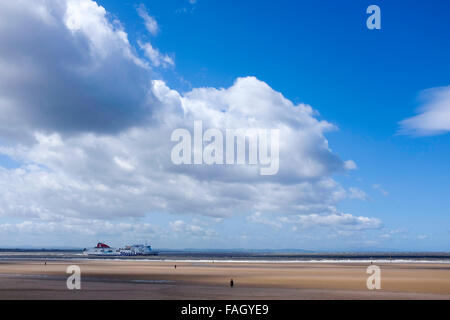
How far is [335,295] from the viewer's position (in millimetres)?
42562
